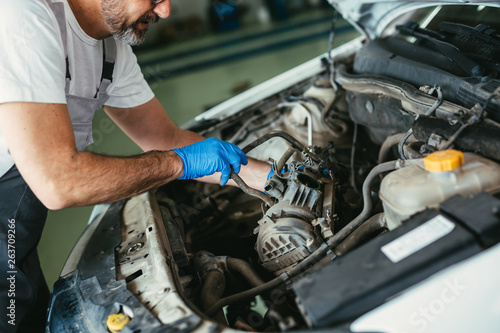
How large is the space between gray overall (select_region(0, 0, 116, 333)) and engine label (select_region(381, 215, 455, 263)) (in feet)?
3.89

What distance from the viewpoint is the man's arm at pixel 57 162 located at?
4.03 feet

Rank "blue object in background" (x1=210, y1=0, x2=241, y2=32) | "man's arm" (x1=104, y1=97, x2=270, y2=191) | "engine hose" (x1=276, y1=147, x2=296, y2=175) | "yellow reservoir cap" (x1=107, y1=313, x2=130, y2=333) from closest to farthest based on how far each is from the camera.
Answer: "yellow reservoir cap" (x1=107, y1=313, x2=130, y2=333)
"engine hose" (x1=276, y1=147, x2=296, y2=175)
"man's arm" (x1=104, y1=97, x2=270, y2=191)
"blue object in background" (x1=210, y1=0, x2=241, y2=32)

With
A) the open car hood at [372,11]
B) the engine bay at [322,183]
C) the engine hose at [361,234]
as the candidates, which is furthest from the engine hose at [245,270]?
the open car hood at [372,11]

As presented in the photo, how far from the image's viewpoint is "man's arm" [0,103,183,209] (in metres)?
1.23

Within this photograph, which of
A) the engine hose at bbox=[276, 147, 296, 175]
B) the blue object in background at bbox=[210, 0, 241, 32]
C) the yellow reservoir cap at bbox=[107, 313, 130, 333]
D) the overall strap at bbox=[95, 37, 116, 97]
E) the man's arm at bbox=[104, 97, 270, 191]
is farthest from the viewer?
the blue object in background at bbox=[210, 0, 241, 32]

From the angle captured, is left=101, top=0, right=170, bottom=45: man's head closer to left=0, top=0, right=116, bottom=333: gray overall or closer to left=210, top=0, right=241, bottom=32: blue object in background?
left=0, top=0, right=116, bottom=333: gray overall

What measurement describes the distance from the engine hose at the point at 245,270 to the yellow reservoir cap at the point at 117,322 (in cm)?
40

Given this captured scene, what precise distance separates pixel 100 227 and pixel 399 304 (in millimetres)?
1249

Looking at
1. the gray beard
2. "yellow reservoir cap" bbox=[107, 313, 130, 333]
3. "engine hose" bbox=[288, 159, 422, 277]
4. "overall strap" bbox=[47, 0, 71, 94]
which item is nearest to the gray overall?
"overall strap" bbox=[47, 0, 71, 94]

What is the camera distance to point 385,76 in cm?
175

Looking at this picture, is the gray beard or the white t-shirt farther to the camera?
the gray beard

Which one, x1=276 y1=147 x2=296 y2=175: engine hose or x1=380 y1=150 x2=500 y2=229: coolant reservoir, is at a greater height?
x1=380 y1=150 x2=500 y2=229: coolant reservoir

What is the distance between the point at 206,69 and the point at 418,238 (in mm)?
6458
